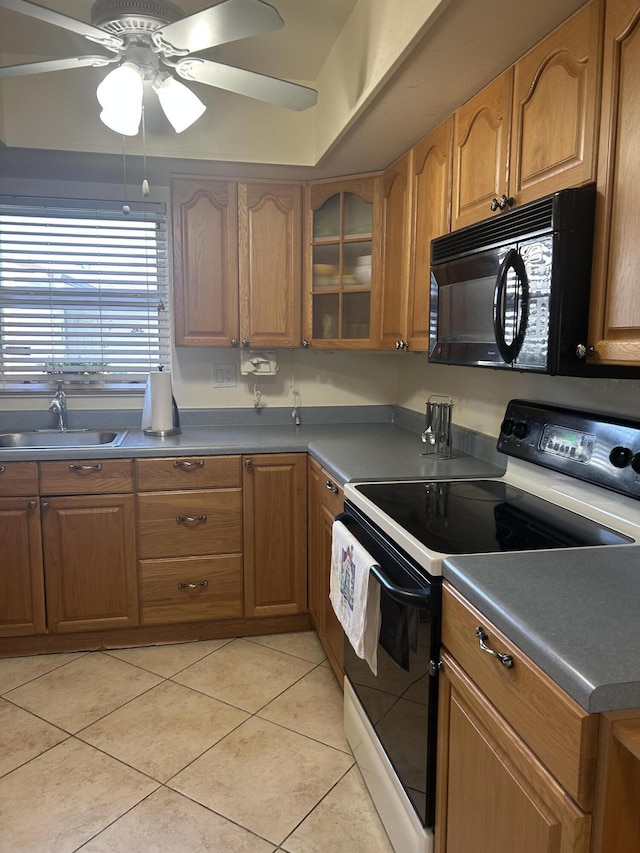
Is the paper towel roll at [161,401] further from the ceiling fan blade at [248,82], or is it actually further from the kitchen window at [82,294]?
the ceiling fan blade at [248,82]

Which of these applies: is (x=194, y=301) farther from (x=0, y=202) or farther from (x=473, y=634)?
(x=473, y=634)

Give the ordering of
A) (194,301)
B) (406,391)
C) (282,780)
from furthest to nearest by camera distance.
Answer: (406,391), (194,301), (282,780)

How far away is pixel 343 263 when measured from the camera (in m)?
2.80

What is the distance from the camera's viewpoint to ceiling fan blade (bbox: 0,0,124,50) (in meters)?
1.36

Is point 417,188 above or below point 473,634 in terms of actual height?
above

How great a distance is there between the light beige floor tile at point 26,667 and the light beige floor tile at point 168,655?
206 millimetres

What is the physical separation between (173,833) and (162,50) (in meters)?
2.13

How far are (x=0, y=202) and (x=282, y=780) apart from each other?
279cm

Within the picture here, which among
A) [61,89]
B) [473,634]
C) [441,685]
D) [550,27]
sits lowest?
[441,685]

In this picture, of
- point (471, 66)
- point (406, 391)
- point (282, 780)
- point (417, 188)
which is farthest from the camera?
point (406, 391)

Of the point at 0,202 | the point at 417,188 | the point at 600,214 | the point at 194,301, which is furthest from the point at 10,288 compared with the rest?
the point at 600,214

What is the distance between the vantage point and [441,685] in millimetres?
1304

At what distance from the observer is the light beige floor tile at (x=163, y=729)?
1.97 metres

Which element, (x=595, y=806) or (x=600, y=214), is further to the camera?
(x=600, y=214)
